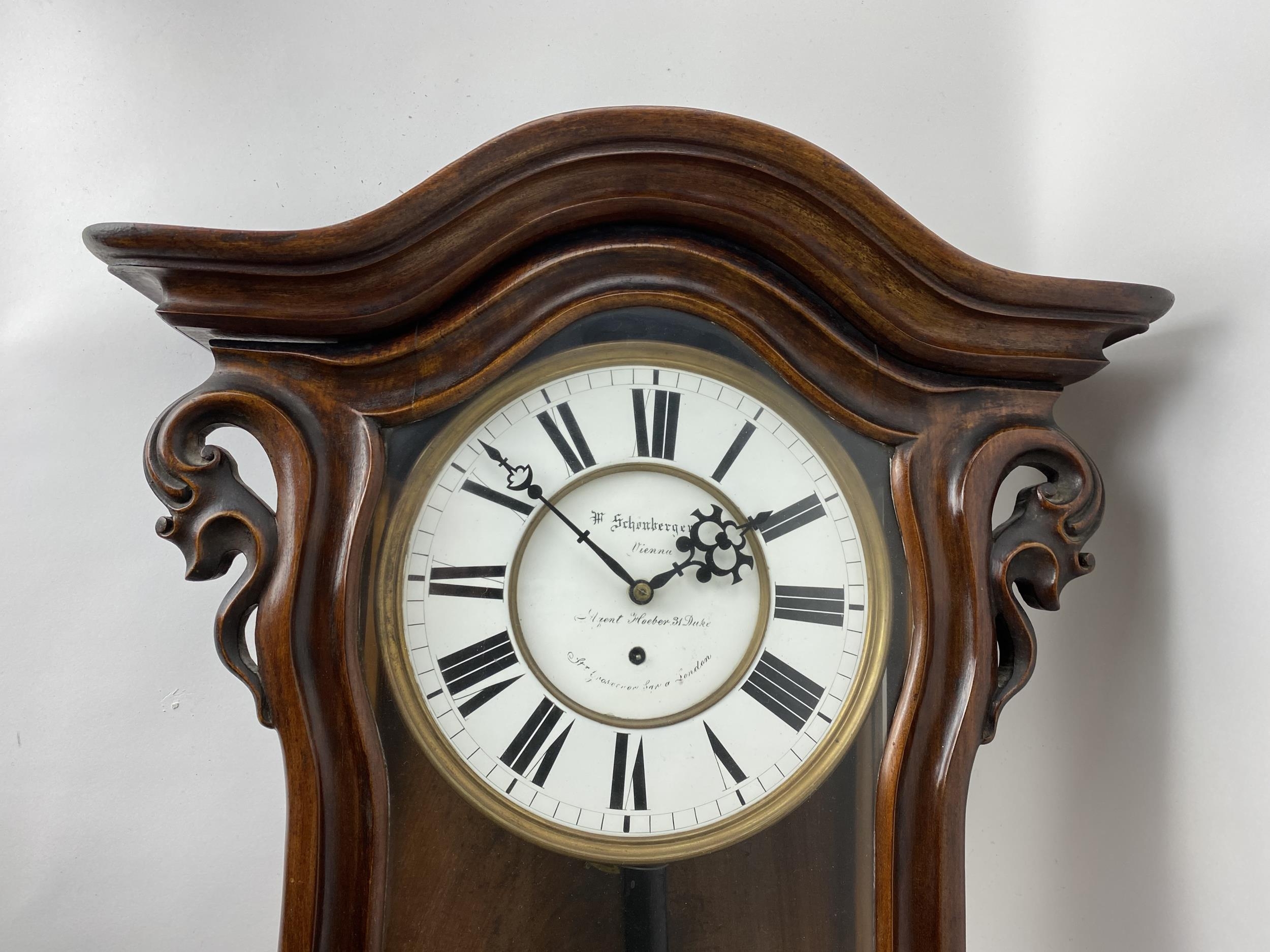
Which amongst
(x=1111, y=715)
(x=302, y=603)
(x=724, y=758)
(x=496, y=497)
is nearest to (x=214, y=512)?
(x=302, y=603)

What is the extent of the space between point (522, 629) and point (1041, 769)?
0.61 m

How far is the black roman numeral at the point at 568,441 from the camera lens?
0.73m

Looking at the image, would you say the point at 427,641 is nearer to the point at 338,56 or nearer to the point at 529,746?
the point at 529,746

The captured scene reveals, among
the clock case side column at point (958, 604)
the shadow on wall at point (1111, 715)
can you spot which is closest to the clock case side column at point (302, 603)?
the clock case side column at point (958, 604)

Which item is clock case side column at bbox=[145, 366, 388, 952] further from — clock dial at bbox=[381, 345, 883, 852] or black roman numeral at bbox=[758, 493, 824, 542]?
black roman numeral at bbox=[758, 493, 824, 542]

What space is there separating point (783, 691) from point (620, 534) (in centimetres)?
18

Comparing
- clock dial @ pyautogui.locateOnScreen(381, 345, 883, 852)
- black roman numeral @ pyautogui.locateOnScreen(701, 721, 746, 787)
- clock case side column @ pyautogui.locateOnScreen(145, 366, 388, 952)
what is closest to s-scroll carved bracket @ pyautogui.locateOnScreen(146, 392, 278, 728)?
clock case side column @ pyautogui.locateOnScreen(145, 366, 388, 952)

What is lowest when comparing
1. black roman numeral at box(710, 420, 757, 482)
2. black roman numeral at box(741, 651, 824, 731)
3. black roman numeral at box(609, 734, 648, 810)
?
black roman numeral at box(609, 734, 648, 810)

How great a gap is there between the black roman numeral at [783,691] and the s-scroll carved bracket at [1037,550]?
14 centimetres

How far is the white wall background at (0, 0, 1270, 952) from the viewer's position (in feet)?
2.71

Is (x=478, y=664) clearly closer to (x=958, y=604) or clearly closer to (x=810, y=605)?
(x=810, y=605)

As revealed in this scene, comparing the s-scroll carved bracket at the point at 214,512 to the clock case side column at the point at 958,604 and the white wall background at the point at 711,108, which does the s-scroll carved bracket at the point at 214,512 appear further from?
the clock case side column at the point at 958,604

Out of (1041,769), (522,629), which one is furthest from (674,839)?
(1041,769)

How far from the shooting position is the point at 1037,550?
2.49 feet
